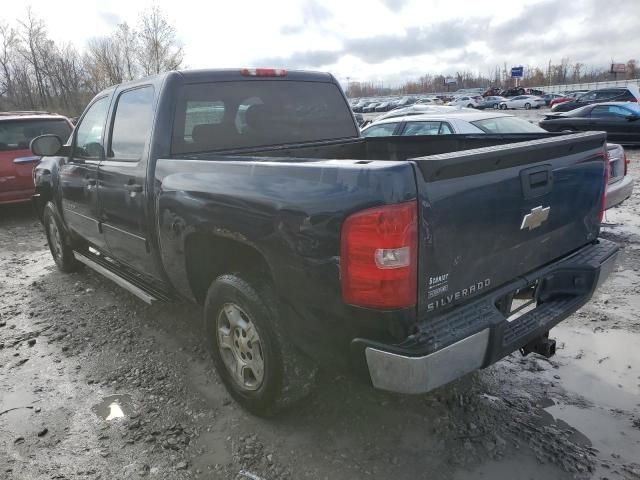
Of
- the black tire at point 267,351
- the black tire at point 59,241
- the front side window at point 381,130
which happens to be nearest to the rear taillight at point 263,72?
the black tire at point 267,351

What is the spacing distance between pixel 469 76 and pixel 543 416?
12805cm

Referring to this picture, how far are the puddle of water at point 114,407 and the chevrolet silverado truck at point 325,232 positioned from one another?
66 cm

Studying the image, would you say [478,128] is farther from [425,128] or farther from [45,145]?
[45,145]

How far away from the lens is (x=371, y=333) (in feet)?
7.02

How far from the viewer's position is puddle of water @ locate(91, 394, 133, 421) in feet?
10.2

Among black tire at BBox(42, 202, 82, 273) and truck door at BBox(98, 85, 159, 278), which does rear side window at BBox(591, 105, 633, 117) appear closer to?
truck door at BBox(98, 85, 159, 278)

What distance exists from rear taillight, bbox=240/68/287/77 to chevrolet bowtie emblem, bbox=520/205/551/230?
2375 millimetres

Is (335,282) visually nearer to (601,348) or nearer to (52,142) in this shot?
(601,348)

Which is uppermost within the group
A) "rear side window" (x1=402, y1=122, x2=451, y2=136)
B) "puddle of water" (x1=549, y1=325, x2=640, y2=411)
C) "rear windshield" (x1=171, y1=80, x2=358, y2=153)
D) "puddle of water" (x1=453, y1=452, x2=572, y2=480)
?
"rear windshield" (x1=171, y1=80, x2=358, y2=153)


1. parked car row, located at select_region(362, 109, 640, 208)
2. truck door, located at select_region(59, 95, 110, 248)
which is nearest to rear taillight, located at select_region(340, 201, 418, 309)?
parked car row, located at select_region(362, 109, 640, 208)

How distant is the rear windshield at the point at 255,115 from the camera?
3.48 metres

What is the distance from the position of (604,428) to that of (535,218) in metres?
1.29

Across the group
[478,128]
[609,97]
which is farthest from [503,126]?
[609,97]

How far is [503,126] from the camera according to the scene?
755 centimetres
